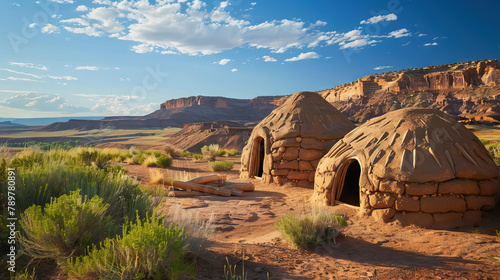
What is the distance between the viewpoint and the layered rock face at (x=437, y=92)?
145 feet

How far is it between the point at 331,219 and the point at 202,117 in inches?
3340

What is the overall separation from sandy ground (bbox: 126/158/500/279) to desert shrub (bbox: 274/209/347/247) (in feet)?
0.40

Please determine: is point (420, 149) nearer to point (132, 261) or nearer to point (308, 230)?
point (308, 230)

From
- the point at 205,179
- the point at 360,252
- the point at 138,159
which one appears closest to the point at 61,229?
the point at 360,252

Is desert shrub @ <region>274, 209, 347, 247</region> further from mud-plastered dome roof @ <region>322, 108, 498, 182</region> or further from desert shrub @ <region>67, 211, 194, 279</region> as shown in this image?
desert shrub @ <region>67, 211, 194, 279</region>

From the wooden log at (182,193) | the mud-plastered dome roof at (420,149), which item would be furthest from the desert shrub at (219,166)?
the mud-plastered dome roof at (420,149)

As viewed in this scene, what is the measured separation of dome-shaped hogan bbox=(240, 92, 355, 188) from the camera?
366 inches

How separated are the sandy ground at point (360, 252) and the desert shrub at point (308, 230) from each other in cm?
12

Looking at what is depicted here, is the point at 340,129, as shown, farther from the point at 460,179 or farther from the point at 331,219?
the point at 331,219

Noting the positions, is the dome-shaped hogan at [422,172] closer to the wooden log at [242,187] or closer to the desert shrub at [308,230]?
the desert shrub at [308,230]

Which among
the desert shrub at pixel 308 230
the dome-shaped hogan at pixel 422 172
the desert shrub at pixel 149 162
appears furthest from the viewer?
the desert shrub at pixel 149 162

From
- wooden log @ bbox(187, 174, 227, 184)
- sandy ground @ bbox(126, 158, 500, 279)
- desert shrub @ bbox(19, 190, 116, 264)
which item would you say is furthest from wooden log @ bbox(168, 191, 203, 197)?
desert shrub @ bbox(19, 190, 116, 264)

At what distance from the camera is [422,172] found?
5418 millimetres

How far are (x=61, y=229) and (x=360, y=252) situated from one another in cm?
370
